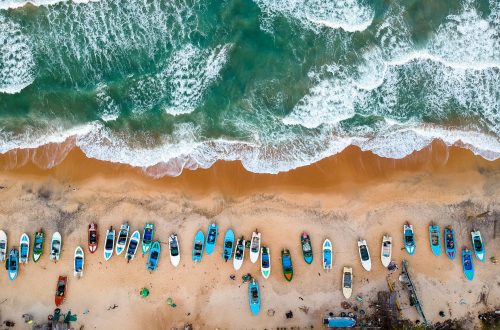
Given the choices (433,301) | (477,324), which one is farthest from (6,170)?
(477,324)

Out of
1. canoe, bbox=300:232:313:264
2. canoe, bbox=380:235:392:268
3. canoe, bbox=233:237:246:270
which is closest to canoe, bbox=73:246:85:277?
canoe, bbox=233:237:246:270

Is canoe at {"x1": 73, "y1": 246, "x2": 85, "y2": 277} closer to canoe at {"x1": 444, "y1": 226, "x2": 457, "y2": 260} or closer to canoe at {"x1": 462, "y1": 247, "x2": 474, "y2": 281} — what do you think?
canoe at {"x1": 444, "y1": 226, "x2": 457, "y2": 260}

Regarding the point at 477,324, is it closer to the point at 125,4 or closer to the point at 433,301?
the point at 433,301

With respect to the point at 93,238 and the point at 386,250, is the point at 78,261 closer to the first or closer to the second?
the point at 93,238

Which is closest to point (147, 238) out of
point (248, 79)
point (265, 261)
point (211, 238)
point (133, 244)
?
point (133, 244)

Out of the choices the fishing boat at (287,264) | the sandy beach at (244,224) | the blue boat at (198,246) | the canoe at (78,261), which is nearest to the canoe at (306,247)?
the sandy beach at (244,224)

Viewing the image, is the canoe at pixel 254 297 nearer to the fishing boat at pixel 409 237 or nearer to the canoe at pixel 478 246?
the fishing boat at pixel 409 237
